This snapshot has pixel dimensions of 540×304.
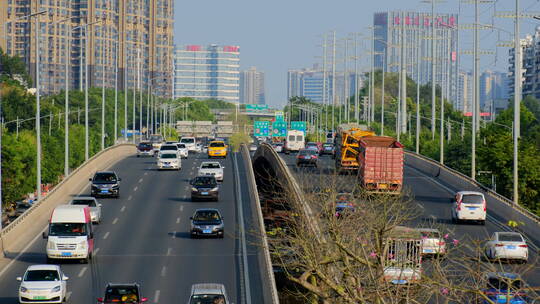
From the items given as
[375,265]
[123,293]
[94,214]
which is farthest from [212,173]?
[375,265]

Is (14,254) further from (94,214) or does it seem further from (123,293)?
(123,293)

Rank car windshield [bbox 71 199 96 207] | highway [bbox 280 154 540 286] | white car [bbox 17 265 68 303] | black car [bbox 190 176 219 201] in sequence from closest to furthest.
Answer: white car [bbox 17 265 68 303] → highway [bbox 280 154 540 286] → car windshield [bbox 71 199 96 207] → black car [bbox 190 176 219 201]

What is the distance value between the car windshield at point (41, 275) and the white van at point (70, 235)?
7444 millimetres

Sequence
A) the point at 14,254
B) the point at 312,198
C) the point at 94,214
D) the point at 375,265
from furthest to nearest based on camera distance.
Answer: the point at 94,214 < the point at 14,254 < the point at 312,198 < the point at 375,265

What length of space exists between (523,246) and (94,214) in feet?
72.2

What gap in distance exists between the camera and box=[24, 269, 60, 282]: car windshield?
33.9 metres

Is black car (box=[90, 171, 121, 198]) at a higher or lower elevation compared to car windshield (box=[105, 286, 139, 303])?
higher

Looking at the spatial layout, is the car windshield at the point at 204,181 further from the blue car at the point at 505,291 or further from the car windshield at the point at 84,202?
the blue car at the point at 505,291

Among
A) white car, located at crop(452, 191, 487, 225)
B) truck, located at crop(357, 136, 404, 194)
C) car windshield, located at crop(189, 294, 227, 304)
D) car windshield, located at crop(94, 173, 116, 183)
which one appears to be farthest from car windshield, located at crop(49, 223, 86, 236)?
truck, located at crop(357, 136, 404, 194)

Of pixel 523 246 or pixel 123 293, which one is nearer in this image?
pixel 123 293

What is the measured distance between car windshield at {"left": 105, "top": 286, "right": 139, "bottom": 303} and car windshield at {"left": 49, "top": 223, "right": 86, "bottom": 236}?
37.9 ft

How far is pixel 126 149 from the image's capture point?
10312 cm

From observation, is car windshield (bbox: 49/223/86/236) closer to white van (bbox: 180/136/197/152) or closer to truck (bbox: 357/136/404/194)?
truck (bbox: 357/136/404/194)

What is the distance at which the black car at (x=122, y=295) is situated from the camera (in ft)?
101
